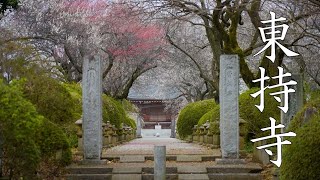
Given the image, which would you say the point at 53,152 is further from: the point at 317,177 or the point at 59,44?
the point at 59,44

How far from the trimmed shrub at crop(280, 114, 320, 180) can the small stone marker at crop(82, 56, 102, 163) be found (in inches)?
190

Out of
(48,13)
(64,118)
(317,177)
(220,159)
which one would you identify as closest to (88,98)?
(64,118)

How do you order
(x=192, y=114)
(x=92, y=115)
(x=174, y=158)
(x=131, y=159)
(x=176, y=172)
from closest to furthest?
(x=176, y=172) < (x=92, y=115) < (x=131, y=159) < (x=174, y=158) < (x=192, y=114)

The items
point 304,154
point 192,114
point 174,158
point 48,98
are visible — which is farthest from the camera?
point 192,114

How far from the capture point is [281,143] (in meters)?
7.36

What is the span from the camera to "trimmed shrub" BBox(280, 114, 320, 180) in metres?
6.61

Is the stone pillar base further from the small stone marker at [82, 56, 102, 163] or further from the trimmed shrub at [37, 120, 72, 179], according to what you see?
the trimmed shrub at [37, 120, 72, 179]

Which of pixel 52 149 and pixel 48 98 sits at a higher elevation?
pixel 48 98

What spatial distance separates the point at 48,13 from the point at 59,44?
1568 millimetres

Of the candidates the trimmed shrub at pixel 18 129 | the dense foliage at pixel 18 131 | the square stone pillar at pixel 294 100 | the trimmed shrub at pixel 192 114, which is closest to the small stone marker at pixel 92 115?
the dense foliage at pixel 18 131

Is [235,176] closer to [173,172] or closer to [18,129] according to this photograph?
[173,172]

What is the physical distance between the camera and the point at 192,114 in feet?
79.9

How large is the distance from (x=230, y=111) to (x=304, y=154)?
410cm

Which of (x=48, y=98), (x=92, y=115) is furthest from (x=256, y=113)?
(x=48, y=98)
